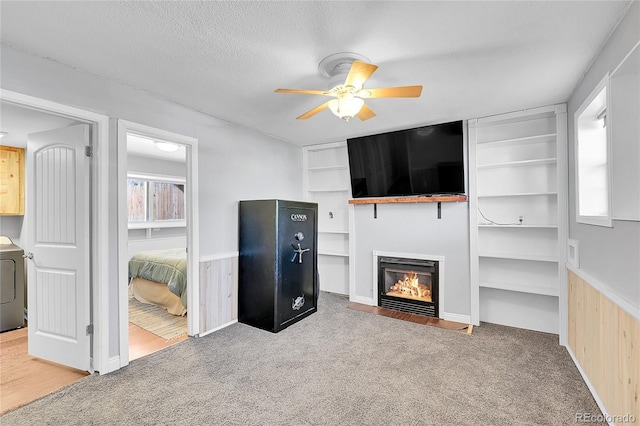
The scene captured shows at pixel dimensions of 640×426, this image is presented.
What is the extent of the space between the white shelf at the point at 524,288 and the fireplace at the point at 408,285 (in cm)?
60

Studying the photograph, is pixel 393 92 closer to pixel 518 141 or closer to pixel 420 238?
pixel 518 141

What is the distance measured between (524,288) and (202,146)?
12.5 ft

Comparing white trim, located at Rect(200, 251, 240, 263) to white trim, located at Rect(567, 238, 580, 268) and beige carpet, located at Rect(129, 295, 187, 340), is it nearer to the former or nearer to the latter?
beige carpet, located at Rect(129, 295, 187, 340)

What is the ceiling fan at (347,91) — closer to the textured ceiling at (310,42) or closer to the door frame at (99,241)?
the textured ceiling at (310,42)

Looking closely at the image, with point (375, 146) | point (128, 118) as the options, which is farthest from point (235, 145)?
point (375, 146)

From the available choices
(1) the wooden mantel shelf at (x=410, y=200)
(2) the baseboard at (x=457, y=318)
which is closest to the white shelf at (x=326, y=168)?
(1) the wooden mantel shelf at (x=410, y=200)

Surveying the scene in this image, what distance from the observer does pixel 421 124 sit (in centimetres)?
348

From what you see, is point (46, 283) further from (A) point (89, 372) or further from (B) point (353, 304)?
(B) point (353, 304)

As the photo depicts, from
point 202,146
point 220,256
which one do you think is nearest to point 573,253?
point 220,256

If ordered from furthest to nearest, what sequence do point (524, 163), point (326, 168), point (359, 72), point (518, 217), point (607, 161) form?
point (326, 168) → point (518, 217) → point (524, 163) → point (607, 161) → point (359, 72)

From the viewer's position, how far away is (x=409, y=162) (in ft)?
12.0

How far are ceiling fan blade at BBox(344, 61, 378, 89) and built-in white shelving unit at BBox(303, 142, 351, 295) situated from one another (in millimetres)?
2564

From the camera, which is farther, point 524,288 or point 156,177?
point 156,177

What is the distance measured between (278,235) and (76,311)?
5.99 ft
